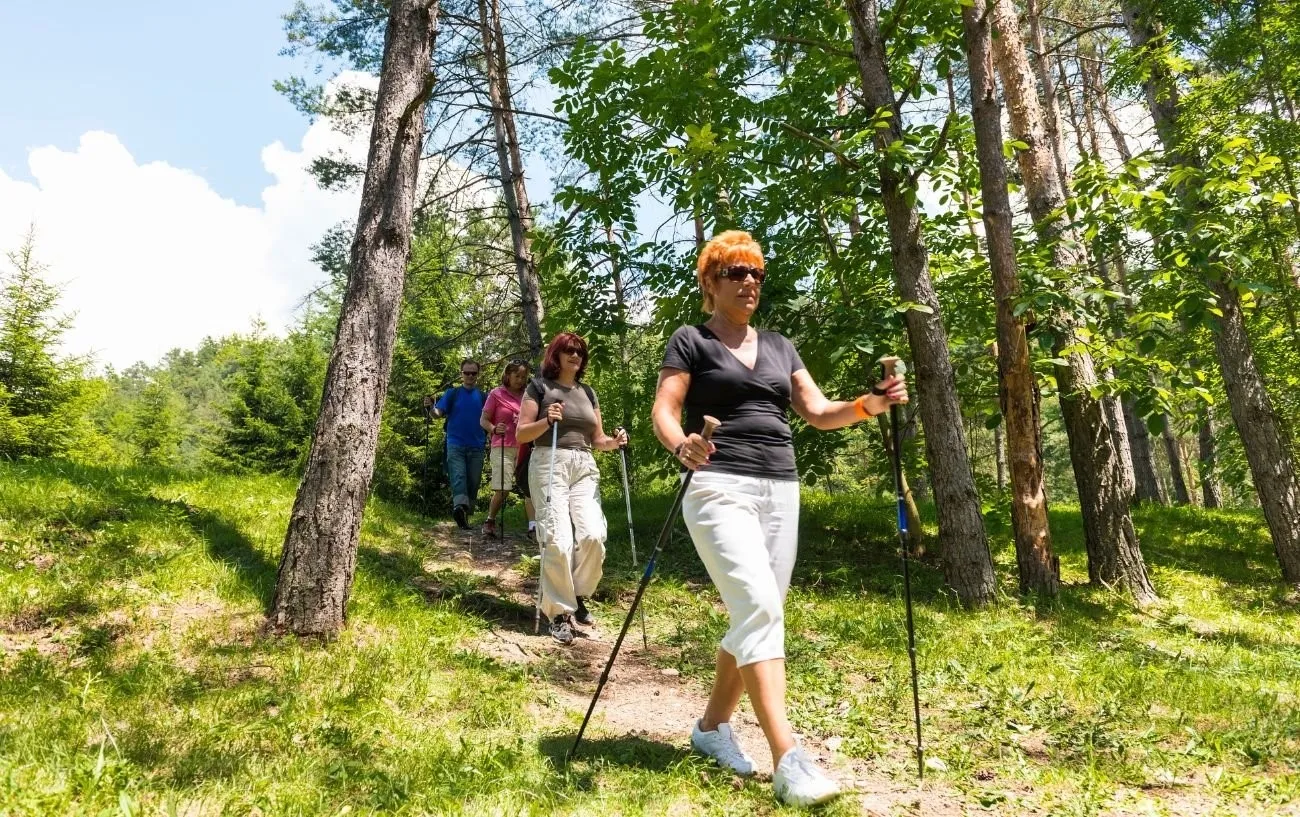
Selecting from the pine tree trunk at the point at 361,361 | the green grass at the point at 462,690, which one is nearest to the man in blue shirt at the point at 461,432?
the green grass at the point at 462,690

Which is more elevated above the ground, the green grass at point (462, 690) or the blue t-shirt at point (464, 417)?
the blue t-shirt at point (464, 417)

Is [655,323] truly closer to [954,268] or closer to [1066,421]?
[954,268]

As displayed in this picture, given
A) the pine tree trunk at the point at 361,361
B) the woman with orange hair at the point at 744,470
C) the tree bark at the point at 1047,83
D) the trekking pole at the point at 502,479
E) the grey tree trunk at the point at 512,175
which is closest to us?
the woman with orange hair at the point at 744,470

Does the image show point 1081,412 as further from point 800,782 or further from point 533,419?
point 800,782

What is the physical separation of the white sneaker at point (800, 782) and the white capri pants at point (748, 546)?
394 mm

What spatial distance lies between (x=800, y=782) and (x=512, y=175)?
1114 cm

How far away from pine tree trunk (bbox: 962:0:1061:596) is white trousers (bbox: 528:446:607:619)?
13.6 ft

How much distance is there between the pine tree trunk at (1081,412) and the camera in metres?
7.67

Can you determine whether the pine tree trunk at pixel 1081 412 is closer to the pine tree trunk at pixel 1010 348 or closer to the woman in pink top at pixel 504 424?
the pine tree trunk at pixel 1010 348

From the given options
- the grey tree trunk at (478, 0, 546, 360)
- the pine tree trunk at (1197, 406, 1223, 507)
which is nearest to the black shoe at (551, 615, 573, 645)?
the grey tree trunk at (478, 0, 546, 360)

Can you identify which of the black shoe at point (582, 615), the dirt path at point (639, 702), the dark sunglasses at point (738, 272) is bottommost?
the dirt path at point (639, 702)

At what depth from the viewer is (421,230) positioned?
1538 centimetres

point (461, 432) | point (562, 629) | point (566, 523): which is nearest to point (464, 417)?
point (461, 432)

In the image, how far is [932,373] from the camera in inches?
285
